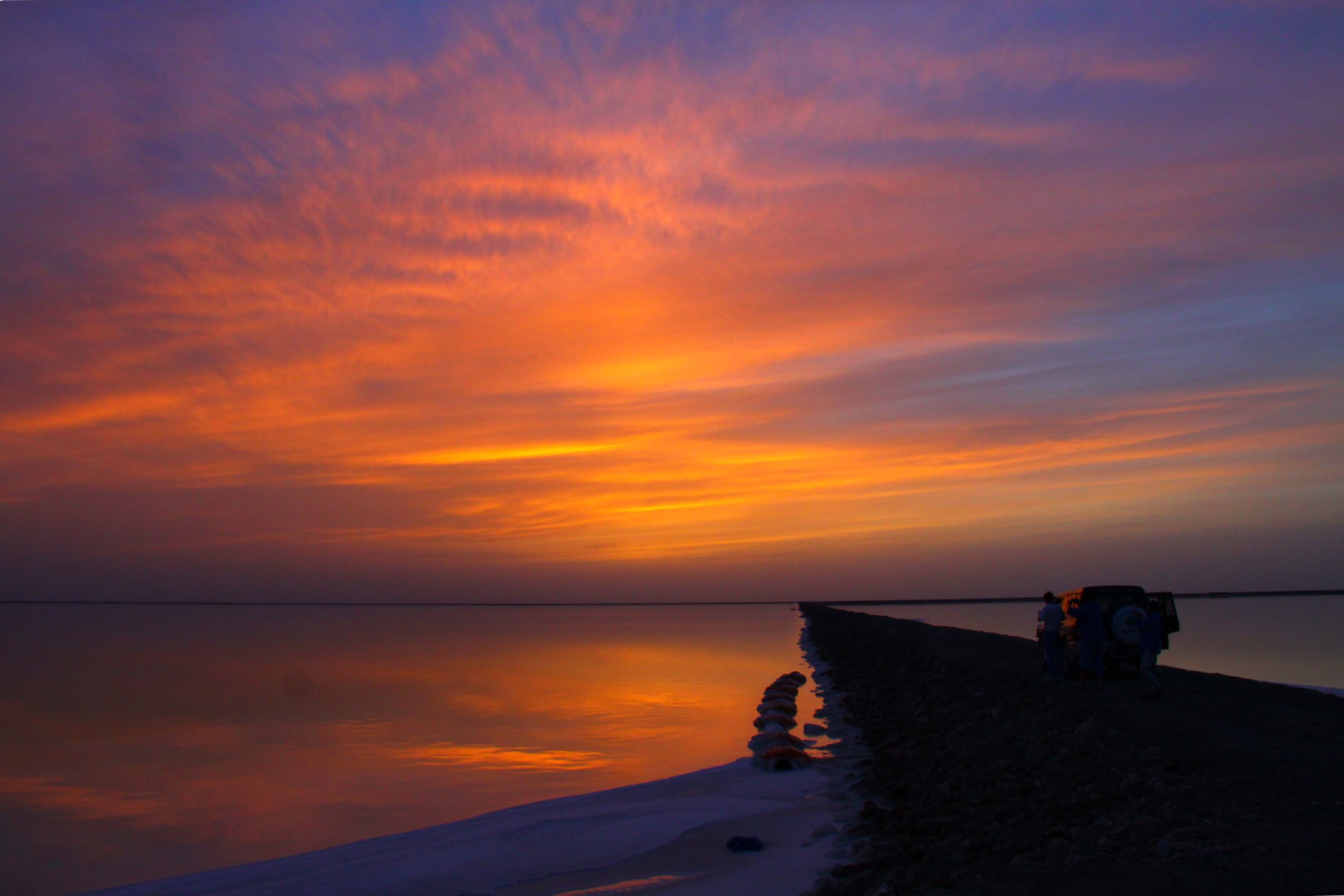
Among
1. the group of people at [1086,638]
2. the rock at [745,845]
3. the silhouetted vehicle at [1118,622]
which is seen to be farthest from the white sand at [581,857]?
the silhouetted vehicle at [1118,622]

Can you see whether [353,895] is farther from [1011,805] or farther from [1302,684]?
[1302,684]

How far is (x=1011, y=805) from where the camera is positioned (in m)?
13.1

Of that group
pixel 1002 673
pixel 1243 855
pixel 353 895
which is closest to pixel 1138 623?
pixel 1002 673

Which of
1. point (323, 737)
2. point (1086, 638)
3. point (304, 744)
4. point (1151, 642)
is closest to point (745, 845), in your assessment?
point (1151, 642)

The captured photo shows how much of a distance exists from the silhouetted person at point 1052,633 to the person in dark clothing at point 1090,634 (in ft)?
1.66

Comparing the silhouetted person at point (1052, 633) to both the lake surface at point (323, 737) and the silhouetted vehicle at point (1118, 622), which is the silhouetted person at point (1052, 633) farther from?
the lake surface at point (323, 737)

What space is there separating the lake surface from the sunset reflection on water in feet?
0.26

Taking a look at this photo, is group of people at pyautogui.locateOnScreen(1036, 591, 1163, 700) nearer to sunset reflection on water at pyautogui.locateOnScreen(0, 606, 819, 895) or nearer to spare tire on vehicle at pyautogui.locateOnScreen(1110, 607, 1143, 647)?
spare tire on vehicle at pyautogui.locateOnScreen(1110, 607, 1143, 647)

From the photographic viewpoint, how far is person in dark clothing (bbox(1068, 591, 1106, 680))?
21.6 meters

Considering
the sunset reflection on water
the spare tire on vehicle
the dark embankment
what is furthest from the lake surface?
the spare tire on vehicle

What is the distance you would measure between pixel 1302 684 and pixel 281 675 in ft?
139

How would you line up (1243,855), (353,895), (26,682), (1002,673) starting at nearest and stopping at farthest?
(1243,855) → (353,895) → (1002,673) → (26,682)

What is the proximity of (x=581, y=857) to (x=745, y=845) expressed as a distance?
2474mm

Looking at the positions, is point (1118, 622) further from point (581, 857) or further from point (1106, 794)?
point (581, 857)
